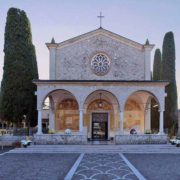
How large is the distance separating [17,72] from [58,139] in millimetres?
6498

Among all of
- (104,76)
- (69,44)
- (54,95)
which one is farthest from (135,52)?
(54,95)

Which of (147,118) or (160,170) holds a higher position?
(147,118)

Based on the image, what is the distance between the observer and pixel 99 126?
2442 cm

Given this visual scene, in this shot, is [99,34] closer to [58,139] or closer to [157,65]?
[58,139]

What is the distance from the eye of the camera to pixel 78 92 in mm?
20781

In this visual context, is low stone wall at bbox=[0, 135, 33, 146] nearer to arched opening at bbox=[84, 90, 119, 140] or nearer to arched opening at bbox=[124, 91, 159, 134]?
arched opening at bbox=[84, 90, 119, 140]

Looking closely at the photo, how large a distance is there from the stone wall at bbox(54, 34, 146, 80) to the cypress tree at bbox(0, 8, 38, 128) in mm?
2430

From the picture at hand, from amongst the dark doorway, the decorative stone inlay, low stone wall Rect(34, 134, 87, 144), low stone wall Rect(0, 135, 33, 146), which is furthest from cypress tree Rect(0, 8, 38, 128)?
the decorative stone inlay

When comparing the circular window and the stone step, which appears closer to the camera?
the stone step

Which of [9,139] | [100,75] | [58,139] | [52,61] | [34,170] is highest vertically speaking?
[52,61]

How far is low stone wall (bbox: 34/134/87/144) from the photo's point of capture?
65.9 ft

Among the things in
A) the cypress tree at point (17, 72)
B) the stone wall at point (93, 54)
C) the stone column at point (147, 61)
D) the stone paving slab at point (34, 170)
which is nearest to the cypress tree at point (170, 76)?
the stone column at point (147, 61)

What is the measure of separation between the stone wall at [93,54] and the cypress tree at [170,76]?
152 inches

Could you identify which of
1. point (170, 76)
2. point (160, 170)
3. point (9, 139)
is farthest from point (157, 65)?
point (160, 170)
